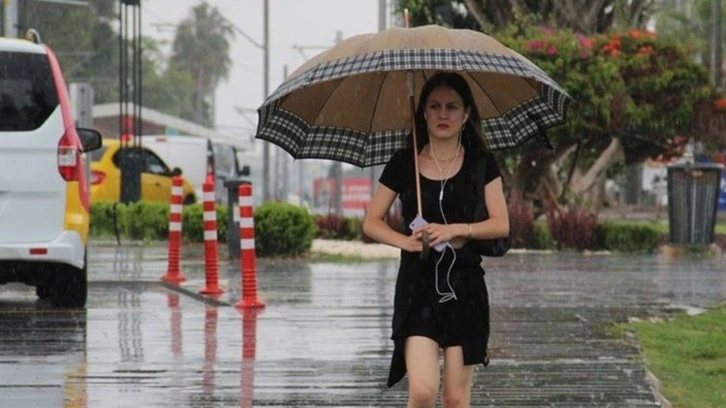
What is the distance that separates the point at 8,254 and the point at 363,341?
273 cm

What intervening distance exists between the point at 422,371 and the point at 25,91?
23.7 feet

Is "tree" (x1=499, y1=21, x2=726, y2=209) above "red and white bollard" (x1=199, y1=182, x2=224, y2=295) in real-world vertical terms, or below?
above

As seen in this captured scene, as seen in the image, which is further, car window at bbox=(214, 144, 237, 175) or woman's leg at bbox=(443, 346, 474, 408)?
car window at bbox=(214, 144, 237, 175)

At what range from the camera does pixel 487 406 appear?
9.54 m

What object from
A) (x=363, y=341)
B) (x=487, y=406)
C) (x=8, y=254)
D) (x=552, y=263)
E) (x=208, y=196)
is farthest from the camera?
(x=552, y=263)

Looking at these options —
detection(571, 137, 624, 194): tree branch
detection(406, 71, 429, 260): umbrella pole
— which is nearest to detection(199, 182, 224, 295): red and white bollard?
detection(406, 71, 429, 260): umbrella pole

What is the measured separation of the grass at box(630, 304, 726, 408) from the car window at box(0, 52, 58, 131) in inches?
179

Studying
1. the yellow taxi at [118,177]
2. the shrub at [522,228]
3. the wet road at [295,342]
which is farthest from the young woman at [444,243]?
the yellow taxi at [118,177]

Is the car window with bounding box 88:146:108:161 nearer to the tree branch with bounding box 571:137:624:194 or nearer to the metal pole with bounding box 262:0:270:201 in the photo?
the metal pole with bounding box 262:0:270:201

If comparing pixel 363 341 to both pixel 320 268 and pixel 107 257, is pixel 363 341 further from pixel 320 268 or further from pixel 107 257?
pixel 107 257

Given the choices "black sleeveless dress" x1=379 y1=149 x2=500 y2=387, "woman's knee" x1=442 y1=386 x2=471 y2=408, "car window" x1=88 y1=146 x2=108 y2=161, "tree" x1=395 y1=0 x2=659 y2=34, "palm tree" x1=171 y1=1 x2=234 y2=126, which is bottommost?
"woman's knee" x1=442 y1=386 x2=471 y2=408

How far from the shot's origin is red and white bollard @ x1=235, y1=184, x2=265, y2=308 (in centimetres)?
1520

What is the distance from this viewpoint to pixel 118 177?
40.4m

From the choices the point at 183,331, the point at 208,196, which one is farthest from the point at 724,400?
the point at 208,196
